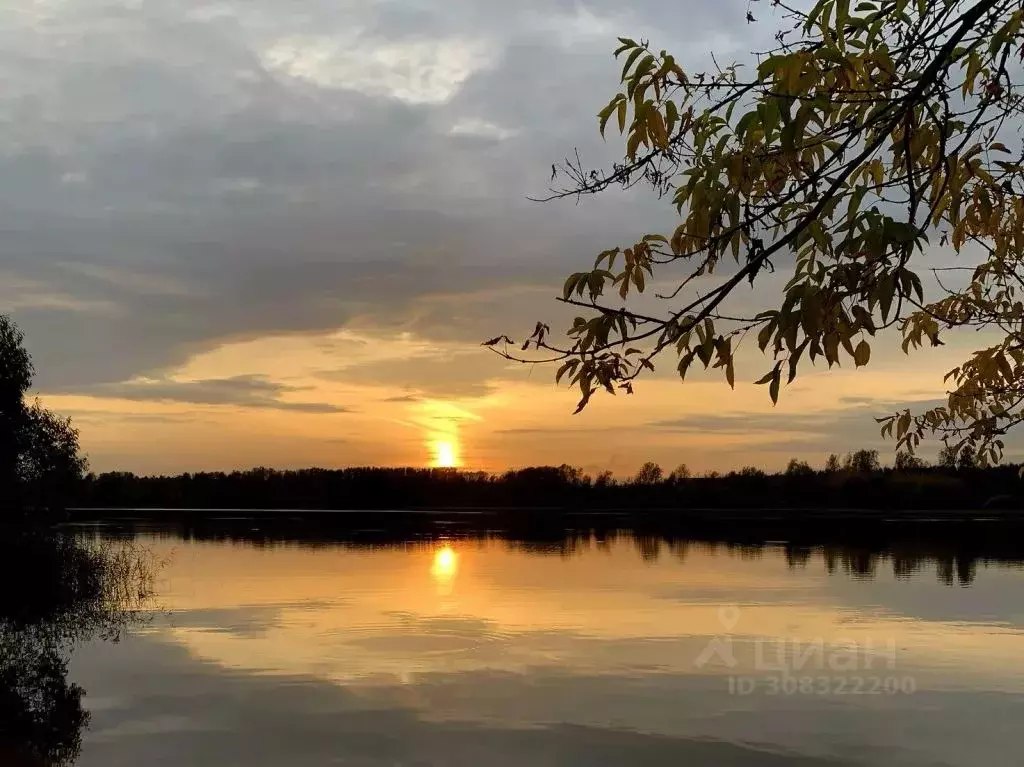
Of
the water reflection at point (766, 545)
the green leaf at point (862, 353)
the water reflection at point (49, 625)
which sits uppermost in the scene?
the green leaf at point (862, 353)

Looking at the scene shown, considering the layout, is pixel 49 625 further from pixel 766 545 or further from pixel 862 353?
pixel 766 545

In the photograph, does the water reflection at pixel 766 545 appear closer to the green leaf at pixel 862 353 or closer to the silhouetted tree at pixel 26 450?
the silhouetted tree at pixel 26 450

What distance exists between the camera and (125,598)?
3061 cm

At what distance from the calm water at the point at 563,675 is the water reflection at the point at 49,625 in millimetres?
613

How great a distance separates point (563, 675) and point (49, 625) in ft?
48.1

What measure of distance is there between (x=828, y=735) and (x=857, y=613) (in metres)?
14.9

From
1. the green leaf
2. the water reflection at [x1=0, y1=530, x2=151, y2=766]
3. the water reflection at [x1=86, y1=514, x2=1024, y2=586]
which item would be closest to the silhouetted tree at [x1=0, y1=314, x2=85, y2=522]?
the water reflection at [x1=0, y1=530, x2=151, y2=766]

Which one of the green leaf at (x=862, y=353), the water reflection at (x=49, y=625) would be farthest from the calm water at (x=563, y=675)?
the green leaf at (x=862, y=353)

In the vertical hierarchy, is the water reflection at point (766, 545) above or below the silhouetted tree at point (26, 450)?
below

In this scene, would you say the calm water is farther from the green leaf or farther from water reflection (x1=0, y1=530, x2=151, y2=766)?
the green leaf

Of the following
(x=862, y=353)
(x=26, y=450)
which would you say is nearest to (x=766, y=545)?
(x=26, y=450)

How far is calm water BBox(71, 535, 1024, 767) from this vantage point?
1440 cm

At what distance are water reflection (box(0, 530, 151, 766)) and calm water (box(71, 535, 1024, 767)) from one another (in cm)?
61

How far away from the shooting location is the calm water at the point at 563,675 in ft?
47.2
